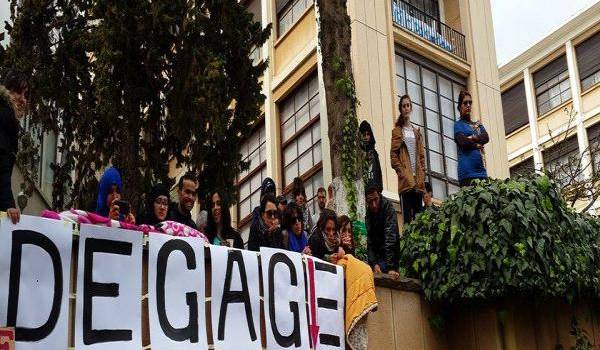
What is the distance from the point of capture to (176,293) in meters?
7.45

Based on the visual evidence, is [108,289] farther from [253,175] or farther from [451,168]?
[253,175]

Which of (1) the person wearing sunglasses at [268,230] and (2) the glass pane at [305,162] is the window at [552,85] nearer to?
(2) the glass pane at [305,162]

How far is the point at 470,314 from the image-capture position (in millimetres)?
10000

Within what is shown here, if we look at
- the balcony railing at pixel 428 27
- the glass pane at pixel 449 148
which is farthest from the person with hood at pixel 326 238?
the balcony railing at pixel 428 27

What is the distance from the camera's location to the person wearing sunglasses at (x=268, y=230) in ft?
28.6

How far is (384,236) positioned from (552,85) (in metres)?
25.8

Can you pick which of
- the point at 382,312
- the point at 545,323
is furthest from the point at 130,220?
the point at 545,323

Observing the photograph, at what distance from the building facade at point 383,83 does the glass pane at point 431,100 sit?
0.02 meters

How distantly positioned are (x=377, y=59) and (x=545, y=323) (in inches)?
340

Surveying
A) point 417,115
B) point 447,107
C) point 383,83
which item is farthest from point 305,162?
point 447,107

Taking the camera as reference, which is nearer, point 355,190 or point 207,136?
point 355,190

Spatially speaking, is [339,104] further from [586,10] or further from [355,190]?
[586,10]

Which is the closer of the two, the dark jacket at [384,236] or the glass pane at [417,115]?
the dark jacket at [384,236]

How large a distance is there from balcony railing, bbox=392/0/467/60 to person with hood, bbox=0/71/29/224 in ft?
42.2
